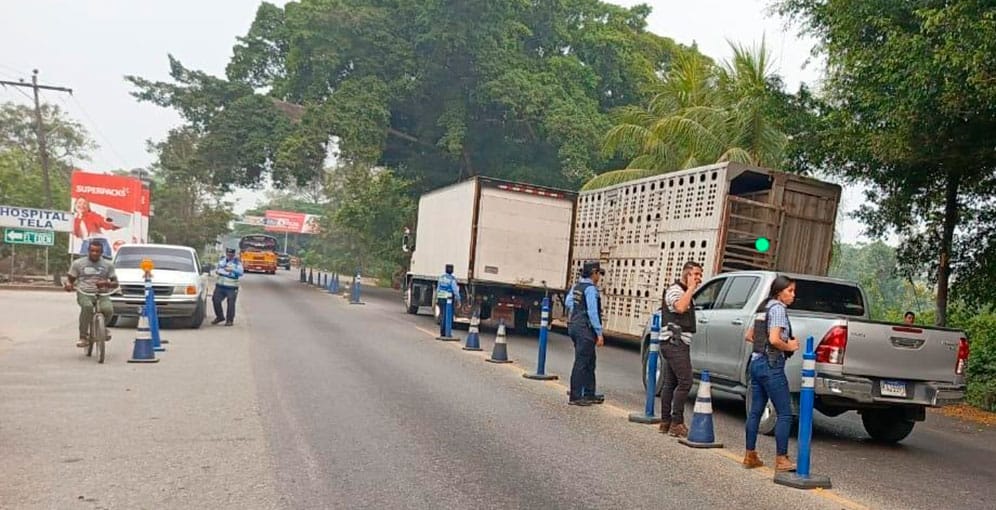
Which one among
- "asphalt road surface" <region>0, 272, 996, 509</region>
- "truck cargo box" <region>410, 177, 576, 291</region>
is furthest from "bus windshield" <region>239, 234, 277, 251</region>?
"asphalt road surface" <region>0, 272, 996, 509</region>

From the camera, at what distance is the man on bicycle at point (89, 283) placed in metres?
12.0

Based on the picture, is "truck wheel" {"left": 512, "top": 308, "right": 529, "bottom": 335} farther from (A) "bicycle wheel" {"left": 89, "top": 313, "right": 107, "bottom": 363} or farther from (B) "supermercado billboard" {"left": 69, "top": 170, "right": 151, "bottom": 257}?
(B) "supermercado billboard" {"left": 69, "top": 170, "right": 151, "bottom": 257}

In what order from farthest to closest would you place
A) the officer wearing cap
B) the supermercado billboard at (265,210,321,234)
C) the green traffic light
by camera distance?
1. the supermercado billboard at (265,210,321,234)
2. the green traffic light
3. the officer wearing cap

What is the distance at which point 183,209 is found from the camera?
177 feet

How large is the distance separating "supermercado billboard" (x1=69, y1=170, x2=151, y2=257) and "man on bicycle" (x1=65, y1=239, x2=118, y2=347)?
753 inches

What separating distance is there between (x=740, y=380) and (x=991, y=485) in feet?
8.24

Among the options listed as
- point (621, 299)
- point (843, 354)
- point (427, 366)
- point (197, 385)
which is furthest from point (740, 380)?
point (621, 299)

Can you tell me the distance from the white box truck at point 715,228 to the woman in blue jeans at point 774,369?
8.14 m

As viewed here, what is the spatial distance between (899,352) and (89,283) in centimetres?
1050

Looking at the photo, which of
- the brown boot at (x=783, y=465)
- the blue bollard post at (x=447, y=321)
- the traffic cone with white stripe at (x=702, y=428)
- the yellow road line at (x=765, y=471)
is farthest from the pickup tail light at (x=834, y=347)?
the blue bollard post at (x=447, y=321)

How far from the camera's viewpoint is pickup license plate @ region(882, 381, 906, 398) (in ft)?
26.1

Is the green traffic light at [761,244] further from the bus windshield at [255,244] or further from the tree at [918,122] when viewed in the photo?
the bus windshield at [255,244]

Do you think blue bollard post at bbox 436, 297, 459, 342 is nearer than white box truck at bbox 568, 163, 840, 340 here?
No

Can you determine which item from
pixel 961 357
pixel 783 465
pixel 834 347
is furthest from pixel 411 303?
pixel 783 465
